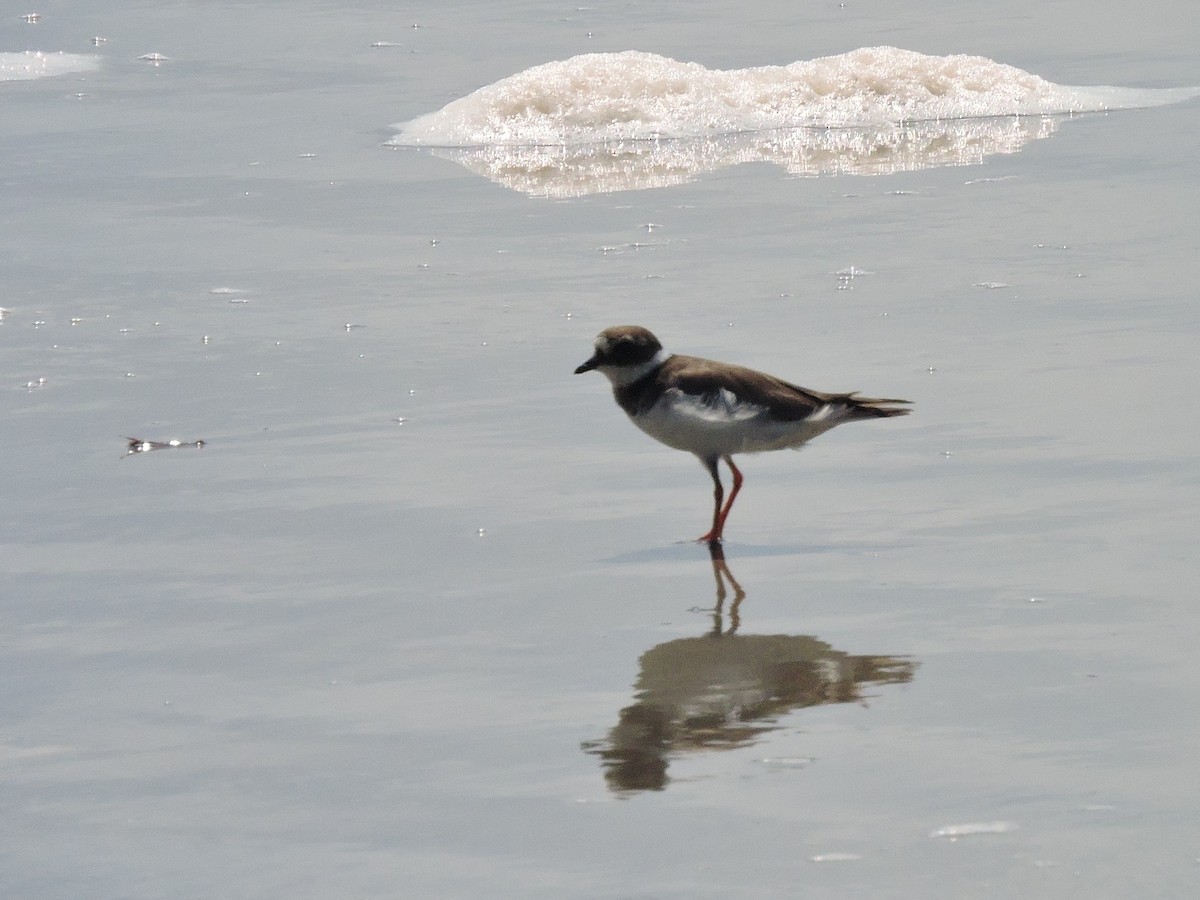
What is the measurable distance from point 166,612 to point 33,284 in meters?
4.10

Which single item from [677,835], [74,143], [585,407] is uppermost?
[74,143]

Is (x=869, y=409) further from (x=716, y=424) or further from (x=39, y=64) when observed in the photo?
(x=39, y=64)

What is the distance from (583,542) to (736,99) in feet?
25.0

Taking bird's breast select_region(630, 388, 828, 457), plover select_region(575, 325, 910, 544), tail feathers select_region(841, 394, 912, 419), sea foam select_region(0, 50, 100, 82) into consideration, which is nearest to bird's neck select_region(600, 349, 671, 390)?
plover select_region(575, 325, 910, 544)

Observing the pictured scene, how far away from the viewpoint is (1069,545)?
502 centimetres

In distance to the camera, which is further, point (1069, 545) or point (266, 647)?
point (1069, 545)

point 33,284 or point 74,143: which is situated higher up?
point 74,143

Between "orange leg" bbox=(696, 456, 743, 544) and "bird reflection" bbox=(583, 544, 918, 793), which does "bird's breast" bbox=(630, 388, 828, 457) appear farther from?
"bird reflection" bbox=(583, 544, 918, 793)

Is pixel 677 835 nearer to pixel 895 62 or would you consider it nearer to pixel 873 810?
pixel 873 810

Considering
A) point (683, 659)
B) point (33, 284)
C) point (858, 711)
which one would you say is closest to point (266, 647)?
point (683, 659)

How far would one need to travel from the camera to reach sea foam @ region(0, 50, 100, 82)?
48.1ft

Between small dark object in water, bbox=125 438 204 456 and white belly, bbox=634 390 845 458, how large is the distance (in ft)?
5.38

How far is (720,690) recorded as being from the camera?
14.0 ft

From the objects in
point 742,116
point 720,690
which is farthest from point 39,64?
point 720,690
